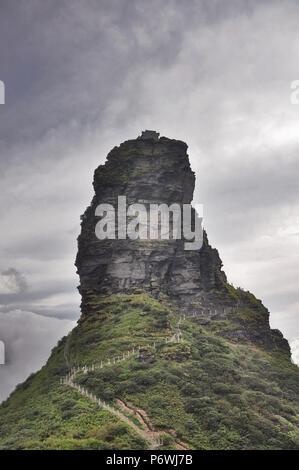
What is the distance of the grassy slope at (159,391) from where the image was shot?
43.2 m

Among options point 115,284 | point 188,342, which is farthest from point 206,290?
point 188,342

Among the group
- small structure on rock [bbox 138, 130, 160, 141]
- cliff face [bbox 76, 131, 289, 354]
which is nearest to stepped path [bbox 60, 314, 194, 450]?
Answer: cliff face [bbox 76, 131, 289, 354]

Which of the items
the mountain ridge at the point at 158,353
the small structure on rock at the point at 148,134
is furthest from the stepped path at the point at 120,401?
the small structure on rock at the point at 148,134

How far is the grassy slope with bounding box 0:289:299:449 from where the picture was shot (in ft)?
142

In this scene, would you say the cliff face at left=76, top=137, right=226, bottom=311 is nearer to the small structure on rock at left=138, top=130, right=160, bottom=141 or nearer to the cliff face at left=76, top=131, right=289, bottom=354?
Answer: the cliff face at left=76, top=131, right=289, bottom=354

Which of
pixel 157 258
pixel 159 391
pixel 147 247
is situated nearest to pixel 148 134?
pixel 147 247

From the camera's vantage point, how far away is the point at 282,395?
65375 mm

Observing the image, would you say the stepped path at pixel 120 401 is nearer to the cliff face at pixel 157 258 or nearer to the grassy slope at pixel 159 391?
the grassy slope at pixel 159 391

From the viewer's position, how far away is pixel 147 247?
89438 millimetres

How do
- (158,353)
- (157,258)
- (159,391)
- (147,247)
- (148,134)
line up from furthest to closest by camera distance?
(148,134) < (157,258) < (147,247) < (158,353) < (159,391)

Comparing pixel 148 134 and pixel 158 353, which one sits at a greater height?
pixel 148 134

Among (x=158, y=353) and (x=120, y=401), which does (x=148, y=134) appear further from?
(x=120, y=401)

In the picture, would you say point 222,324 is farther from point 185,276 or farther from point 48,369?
point 48,369

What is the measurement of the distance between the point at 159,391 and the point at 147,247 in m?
41.9
